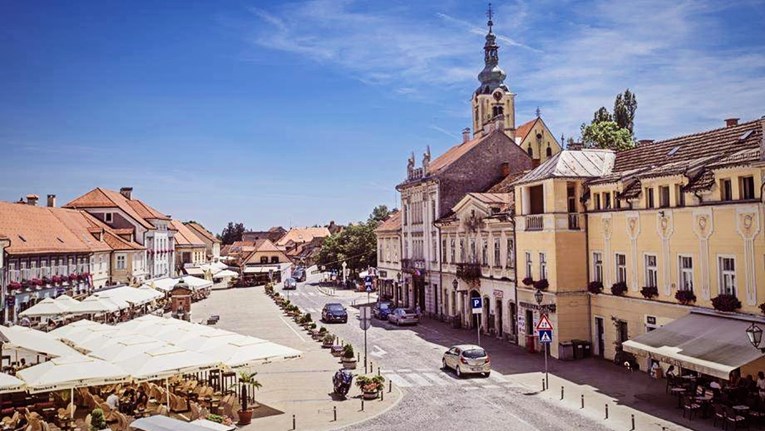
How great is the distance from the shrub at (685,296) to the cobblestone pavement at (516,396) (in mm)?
3407

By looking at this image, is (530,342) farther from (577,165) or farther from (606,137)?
(606,137)

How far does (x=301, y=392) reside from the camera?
84.3 ft

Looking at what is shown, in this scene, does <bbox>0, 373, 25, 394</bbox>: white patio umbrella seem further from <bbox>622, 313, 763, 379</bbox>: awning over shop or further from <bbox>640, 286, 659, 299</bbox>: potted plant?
<bbox>640, 286, 659, 299</bbox>: potted plant

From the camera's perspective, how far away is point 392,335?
42.2m

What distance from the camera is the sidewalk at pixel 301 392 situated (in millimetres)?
21609

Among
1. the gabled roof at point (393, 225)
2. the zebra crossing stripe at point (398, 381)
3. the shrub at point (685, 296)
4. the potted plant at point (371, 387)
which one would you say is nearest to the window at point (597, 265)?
the shrub at point (685, 296)

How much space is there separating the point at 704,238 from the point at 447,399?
11.6m

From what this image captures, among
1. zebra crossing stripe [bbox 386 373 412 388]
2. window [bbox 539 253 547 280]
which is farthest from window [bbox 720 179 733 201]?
zebra crossing stripe [bbox 386 373 412 388]

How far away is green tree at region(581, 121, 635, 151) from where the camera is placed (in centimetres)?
6116

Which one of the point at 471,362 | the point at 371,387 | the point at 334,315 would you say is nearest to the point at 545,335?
the point at 471,362

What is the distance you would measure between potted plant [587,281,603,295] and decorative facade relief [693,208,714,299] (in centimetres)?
652

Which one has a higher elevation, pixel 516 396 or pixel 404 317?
pixel 404 317

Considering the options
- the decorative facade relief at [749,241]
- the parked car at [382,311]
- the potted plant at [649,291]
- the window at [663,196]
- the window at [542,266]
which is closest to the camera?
the decorative facade relief at [749,241]

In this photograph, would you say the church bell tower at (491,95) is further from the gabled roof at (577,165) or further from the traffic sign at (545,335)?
the traffic sign at (545,335)
